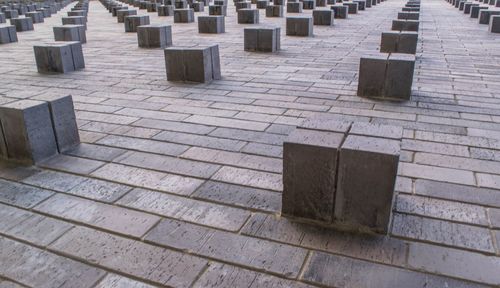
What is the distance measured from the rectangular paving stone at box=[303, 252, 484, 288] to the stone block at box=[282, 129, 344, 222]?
1.21ft

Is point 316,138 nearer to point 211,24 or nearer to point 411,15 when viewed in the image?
point 211,24

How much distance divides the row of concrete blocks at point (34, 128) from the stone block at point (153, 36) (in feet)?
18.7

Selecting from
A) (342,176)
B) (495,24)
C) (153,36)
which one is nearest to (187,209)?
(342,176)

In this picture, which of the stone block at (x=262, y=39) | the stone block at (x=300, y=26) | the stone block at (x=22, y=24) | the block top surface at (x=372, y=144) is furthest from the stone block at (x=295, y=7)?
the block top surface at (x=372, y=144)

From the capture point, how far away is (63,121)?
3.56m

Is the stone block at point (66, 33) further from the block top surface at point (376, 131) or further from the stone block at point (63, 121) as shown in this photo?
the block top surface at point (376, 131)

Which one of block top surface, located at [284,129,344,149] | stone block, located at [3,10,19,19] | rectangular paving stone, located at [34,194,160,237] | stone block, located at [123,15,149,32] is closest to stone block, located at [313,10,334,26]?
stone block, located at [123,15,149,32]

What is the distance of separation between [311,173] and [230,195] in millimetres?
647

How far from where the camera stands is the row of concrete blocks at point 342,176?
2350 mm

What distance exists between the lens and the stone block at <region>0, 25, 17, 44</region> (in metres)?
10.6

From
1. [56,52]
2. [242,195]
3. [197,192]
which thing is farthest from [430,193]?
[56,52]

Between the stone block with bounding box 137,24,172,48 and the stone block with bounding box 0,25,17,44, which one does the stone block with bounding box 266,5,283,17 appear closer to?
the stone block with bounding box 137,24,172,48

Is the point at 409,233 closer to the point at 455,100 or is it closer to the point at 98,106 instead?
the point at 455,100

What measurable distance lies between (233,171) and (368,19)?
1253 cm
